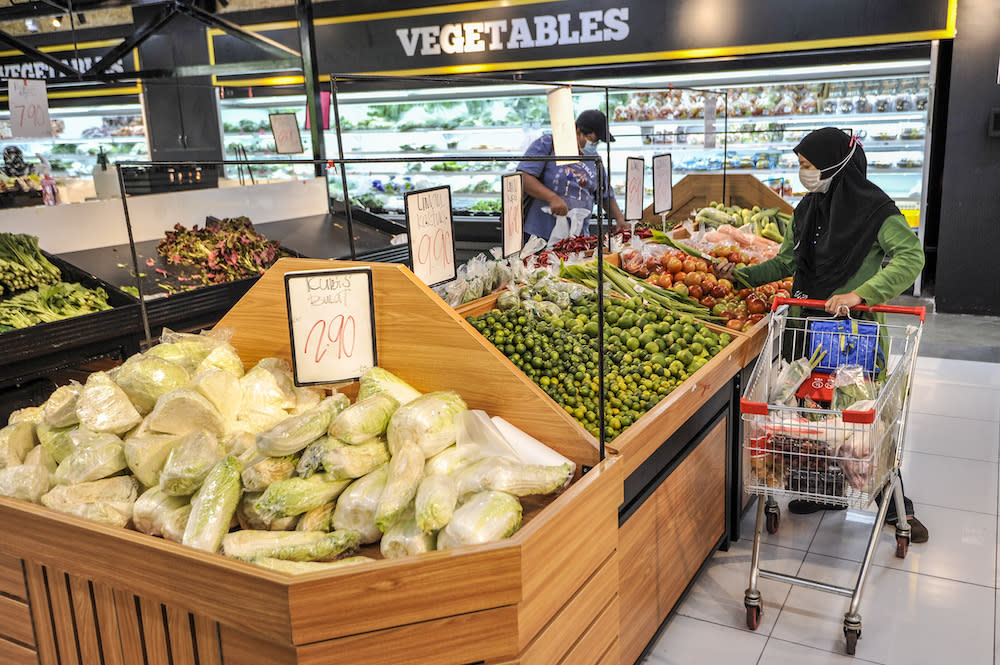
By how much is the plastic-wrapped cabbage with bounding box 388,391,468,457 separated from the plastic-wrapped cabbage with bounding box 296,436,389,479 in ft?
0.19

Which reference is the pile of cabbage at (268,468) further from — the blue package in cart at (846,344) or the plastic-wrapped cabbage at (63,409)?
the blue package in cart at (846,344)

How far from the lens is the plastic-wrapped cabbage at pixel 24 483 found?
1902 millimetres

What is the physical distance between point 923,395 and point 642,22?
466 centimetres

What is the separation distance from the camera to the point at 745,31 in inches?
291

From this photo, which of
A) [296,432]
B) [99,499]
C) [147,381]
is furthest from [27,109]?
→ [296,432]

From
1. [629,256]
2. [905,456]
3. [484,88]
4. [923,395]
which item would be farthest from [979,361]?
[484,88]

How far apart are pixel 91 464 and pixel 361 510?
69 centimetres

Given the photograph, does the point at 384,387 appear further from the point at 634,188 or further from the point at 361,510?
the point at 634,188

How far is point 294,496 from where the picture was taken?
1706 millimetres

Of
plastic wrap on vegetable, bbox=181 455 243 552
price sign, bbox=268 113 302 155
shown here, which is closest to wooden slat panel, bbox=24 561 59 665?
plastic wrap on vegetable, bbox=181 455 243 552

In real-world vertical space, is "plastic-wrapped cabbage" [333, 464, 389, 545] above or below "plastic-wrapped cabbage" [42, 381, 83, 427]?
below

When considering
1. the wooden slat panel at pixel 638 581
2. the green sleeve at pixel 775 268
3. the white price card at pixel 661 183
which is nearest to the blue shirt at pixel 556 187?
the white price card at pixel 661 183

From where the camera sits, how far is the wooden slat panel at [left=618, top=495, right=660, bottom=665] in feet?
7.73

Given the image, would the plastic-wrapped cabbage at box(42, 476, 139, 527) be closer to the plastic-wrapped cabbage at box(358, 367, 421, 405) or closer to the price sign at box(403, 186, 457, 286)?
Answer: the plastic-wrapped cabbage at box(358, 367, 421, 405)
